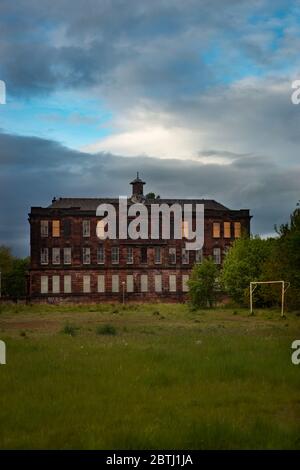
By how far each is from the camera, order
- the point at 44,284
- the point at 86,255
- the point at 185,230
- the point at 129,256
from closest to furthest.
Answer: the point at 44,284
the point at 86,255
the point at 129,256
the point at 185,230

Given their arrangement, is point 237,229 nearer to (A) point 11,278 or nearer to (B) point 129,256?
(B) point 129,256

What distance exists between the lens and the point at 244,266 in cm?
5788

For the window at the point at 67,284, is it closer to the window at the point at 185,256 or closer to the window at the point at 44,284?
the window at the point at 44,284

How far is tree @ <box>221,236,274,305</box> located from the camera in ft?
190

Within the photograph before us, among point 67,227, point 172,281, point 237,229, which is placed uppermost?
point 67,227

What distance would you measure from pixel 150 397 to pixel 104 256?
7037cm

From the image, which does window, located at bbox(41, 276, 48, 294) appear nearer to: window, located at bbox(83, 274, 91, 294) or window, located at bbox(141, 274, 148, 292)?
window, located at bbox(83, 274, 91, 294)

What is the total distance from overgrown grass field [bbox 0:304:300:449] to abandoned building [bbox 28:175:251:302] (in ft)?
202

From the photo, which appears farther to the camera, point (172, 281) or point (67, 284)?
point (172, 281)

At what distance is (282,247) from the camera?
42.5 meters

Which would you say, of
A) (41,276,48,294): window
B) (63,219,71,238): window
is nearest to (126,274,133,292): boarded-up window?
(63,219,71,238): window

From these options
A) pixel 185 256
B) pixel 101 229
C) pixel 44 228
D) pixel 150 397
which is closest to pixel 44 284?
pixel 44 228

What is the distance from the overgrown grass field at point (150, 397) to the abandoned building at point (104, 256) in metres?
61.5
